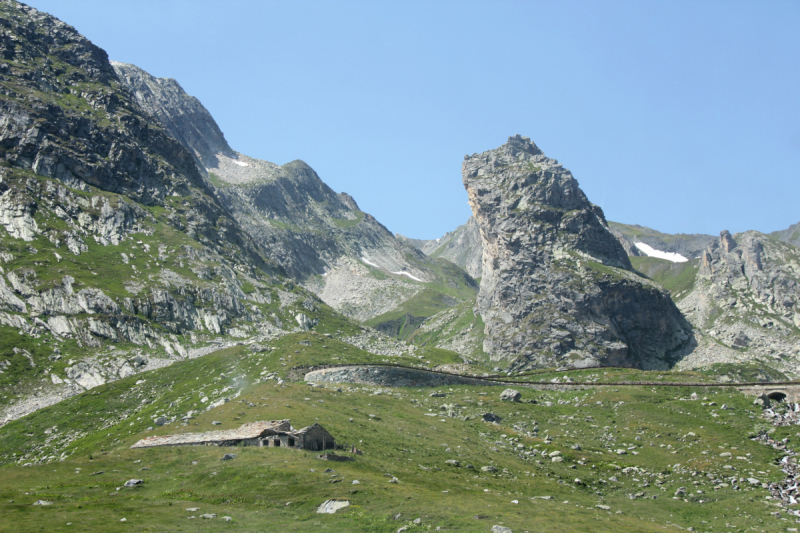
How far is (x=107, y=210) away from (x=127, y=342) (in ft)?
218

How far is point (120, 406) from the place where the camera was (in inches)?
3777

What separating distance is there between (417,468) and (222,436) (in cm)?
1823

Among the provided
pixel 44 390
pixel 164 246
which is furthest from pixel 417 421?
pixel 164 246

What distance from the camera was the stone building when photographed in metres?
52.6

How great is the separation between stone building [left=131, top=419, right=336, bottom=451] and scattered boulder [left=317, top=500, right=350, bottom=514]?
578 inches

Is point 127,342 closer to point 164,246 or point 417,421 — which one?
point 164,246

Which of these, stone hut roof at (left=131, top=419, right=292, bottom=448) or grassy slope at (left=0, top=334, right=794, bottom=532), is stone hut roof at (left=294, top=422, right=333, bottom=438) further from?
grassy slope at (left=0, top=334, right=794, bottom=532)

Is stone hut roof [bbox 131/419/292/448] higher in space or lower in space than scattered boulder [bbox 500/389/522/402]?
higher

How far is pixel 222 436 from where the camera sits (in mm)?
54094

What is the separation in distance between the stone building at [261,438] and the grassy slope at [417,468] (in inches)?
76.8

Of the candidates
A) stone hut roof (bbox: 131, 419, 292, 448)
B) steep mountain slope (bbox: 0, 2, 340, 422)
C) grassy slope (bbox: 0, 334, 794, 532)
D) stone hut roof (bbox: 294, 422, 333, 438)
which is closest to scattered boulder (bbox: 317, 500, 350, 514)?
grassy slope (bbox: 0, 334, 794, 532)

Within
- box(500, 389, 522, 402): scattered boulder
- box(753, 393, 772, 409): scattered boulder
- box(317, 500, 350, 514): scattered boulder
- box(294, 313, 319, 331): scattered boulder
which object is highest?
box(294, 313, 319, 331): scattered boulder

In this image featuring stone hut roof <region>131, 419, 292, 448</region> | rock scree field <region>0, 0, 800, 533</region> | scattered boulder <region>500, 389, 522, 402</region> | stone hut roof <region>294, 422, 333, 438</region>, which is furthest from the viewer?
scattered boulder <region>500, 389, 522, 402</region>

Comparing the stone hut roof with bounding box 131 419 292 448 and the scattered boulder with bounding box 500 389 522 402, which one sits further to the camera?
the scattered boulder with bounding box 500 389 522 402
